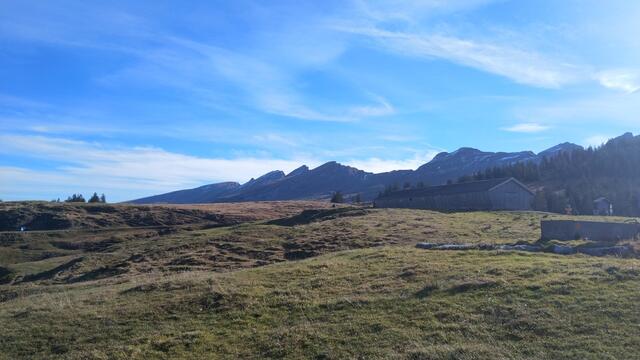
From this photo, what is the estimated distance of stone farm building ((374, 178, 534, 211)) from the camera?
257 ft

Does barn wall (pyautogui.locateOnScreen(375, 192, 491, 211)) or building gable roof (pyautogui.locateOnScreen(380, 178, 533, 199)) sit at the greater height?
building gable roof (pyautogui.locateOnScreen(380, 178, 533, 199))

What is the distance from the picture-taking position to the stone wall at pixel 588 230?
32156 mm

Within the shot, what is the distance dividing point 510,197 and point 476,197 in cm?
568

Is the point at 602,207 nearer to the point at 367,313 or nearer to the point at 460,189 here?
the point at 460,189

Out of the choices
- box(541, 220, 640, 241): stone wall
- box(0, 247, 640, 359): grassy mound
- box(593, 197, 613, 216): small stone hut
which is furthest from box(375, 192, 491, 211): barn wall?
box(0, 247, 640, 359): grassy mound

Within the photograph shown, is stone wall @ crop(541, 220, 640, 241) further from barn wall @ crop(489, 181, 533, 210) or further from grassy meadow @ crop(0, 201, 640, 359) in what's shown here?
barn wall @ crop(489, 181, 533, 210)

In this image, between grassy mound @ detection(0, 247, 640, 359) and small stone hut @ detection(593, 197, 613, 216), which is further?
small stone hut @ detection(593, 197, 613, 216)

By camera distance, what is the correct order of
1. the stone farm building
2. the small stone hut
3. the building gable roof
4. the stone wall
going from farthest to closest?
the small stone hut, the building gable roof, the stone farm building, the stone wall

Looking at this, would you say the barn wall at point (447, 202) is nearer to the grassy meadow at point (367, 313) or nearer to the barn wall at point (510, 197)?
the barn wall at point (510, 197)

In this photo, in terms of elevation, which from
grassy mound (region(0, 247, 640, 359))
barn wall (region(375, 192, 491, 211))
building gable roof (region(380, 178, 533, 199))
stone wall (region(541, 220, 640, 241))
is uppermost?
building gable roof (region(380, 178, 533, 199))

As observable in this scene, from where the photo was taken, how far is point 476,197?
79.3 m

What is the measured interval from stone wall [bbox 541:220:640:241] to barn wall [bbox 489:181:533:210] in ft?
141

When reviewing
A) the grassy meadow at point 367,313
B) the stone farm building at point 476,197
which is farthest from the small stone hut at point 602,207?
the grassy meadow at point 367,313

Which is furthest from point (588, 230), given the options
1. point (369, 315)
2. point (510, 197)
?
point (510, 197)
